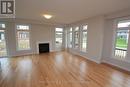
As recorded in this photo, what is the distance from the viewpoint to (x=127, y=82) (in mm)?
2797


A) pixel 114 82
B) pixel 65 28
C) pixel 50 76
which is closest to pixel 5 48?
pixel 50 76

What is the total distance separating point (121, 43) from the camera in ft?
13.5

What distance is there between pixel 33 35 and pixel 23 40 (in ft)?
2.60

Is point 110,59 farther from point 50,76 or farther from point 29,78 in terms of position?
point 29,78

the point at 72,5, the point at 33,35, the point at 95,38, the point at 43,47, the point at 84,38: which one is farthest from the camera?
the point at 43,47

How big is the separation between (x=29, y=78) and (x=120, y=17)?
4512 mm

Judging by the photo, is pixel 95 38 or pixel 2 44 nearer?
pixel 95 38

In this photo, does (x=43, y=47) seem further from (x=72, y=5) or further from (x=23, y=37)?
(x=72, y=5)

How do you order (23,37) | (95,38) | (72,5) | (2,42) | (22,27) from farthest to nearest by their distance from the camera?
(23,37), (22,27), (2,42), (95,38), (72,5)

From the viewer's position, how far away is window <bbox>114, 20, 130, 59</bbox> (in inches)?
151

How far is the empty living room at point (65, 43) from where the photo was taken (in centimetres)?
293

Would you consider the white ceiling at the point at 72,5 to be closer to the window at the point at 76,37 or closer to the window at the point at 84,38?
the window at the point at 84,38

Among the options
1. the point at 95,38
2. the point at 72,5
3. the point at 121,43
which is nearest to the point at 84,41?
the point at 95,38

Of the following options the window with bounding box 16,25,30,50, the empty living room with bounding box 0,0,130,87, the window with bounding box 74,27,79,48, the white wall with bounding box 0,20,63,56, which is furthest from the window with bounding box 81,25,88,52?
the window with bounding box 16,25,30,50
